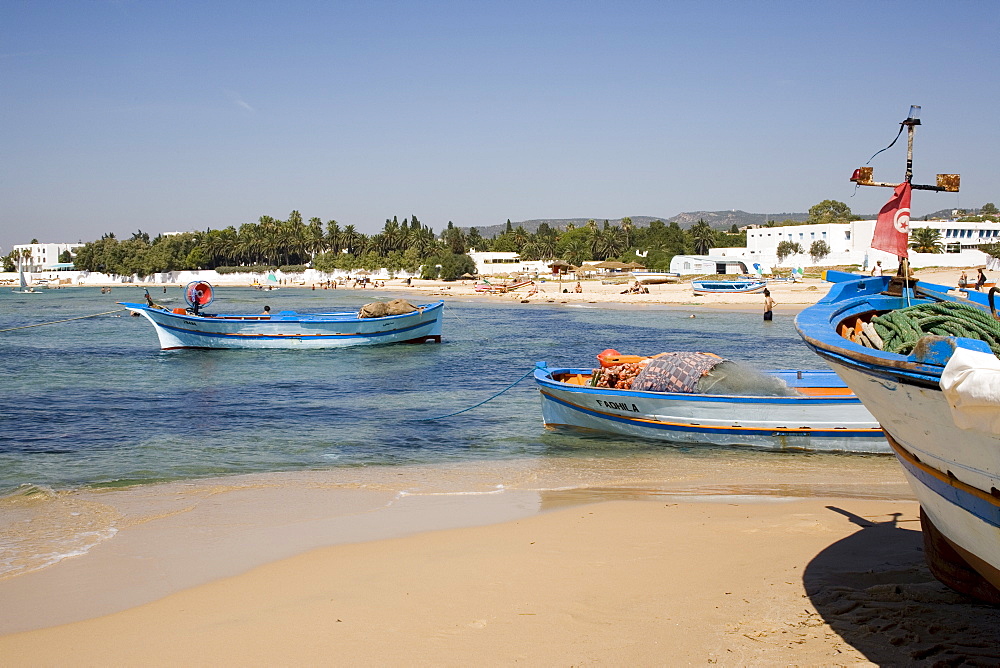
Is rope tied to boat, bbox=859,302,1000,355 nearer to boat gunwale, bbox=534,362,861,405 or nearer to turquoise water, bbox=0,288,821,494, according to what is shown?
boat gunwale, bbox=534,362,861,405

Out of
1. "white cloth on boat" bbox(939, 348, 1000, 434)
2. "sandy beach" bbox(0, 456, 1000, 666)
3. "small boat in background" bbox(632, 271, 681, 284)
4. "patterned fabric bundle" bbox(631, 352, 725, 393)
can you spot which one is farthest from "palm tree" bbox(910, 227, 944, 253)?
"white cloth on boat" bbox(939, 348, 1000, 434)

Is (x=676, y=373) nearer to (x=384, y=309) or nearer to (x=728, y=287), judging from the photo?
(x=384, y=309)

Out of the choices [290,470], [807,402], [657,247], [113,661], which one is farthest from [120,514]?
[657,247]

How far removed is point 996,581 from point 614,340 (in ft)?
101

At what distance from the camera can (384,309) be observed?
106ft

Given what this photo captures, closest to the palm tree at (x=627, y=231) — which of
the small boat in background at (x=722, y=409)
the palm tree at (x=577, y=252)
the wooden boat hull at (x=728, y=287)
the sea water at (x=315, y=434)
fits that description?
the palm tree at (x=577, y=252)

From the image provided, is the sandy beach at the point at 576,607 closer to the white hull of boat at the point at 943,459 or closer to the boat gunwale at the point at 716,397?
the white hull of boat at the point at 943,459

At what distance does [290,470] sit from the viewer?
38.5 feet

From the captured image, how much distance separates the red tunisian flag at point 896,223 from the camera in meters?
6.60

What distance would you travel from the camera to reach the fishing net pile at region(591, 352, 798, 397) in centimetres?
1214

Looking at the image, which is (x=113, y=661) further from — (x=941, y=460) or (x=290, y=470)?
(x=290, y=470)

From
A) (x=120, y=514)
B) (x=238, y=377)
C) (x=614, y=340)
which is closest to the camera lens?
(x=120, y=514)

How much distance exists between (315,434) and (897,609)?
11.1 m

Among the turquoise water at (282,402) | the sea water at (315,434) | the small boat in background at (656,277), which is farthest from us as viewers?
the small boat in background at (656,277)
